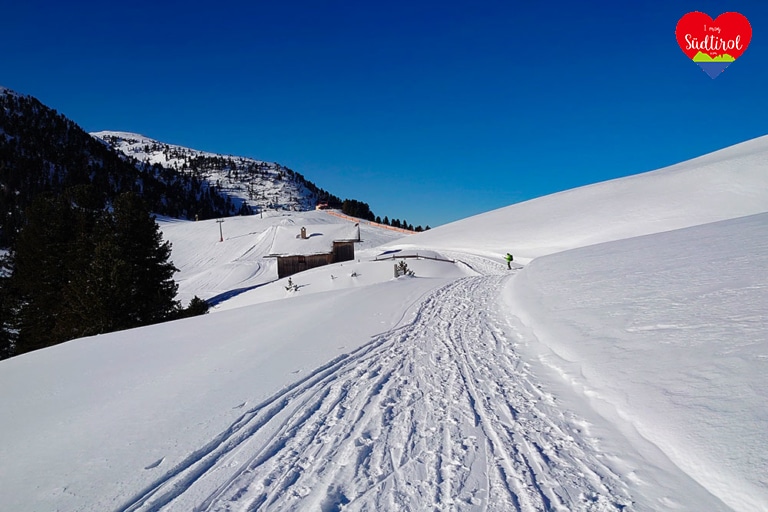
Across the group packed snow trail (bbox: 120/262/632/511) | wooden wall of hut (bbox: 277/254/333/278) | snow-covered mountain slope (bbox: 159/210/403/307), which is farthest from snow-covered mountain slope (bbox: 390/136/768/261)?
packed snow trail (bbox: 120/262/632/511)

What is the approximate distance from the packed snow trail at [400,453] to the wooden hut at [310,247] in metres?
35.9

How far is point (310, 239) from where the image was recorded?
5241 cm

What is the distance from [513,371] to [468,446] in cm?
271

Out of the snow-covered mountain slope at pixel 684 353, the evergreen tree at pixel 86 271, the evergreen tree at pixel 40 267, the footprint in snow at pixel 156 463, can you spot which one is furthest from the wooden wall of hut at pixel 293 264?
the footprint in snow at pixel 156 463

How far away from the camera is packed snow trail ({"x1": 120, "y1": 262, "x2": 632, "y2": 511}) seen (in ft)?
10.0

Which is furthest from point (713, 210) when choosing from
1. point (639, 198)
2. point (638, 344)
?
point (638, 344)

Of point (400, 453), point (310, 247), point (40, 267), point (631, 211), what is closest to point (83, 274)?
point (40, 267)

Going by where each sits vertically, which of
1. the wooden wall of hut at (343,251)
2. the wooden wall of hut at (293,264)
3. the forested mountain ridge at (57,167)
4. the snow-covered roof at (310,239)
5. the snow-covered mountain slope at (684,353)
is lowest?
the snow-covered mountain slope at (684,353)

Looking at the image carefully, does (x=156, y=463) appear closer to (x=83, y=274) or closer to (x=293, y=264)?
(x=83, y=274)

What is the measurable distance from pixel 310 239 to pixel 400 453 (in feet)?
164

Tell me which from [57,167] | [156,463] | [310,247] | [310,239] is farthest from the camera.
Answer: [57,167]

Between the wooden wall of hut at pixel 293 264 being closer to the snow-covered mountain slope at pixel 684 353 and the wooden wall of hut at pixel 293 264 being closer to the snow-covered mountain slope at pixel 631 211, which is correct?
the snow-covered mountain slope at pixel 631 211

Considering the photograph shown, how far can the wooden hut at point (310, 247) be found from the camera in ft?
135

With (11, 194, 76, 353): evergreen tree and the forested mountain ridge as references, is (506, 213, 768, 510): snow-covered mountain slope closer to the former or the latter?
→ (11, 194, 76, 353): evergreen tree
